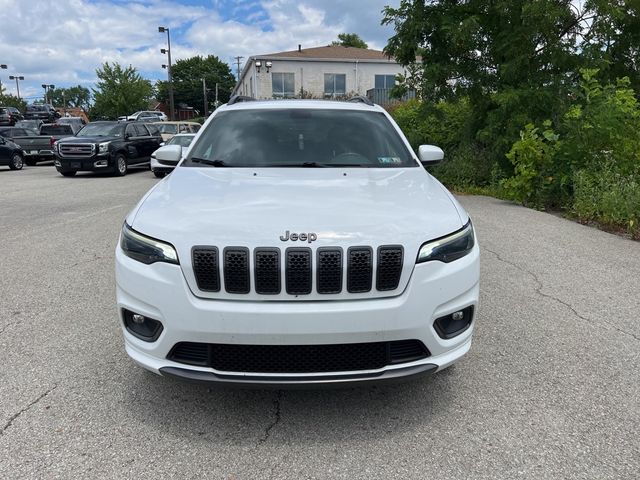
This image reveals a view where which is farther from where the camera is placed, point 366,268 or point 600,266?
point 600,266

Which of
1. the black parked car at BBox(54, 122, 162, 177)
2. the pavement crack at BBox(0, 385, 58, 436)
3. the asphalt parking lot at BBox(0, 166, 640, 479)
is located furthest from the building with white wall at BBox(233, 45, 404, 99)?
the pavement crack at BBox(0, 385, 58, 436)

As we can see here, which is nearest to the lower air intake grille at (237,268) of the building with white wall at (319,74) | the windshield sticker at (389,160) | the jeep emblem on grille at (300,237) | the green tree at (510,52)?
the jeep emblem on grille at (300,237)

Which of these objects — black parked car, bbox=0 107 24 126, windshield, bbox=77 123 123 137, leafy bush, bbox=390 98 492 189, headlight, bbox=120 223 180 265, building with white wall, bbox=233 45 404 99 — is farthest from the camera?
building with white wall, bbox=233 45 404 99

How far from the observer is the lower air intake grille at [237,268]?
2.51 m

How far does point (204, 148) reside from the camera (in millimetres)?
4176

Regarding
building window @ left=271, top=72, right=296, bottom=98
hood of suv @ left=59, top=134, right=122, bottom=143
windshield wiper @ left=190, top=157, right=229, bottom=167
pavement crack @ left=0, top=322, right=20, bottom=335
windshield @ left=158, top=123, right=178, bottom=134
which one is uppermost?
building window @ left=271, top=72, right=296, bottom=98

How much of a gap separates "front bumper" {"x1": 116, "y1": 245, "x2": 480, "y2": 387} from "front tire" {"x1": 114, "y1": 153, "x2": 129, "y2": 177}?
1626 centimetres

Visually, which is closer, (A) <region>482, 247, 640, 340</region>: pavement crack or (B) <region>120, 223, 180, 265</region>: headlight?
(B) <region>120, 223, 180, 265</region>: headlight

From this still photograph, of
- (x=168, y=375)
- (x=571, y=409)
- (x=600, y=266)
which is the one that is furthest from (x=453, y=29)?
(x=168, y=375)

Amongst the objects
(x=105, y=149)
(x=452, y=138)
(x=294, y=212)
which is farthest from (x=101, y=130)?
(x=294, y=212)

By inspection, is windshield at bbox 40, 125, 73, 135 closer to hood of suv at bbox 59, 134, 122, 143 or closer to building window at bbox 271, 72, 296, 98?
hood of suv at bbox 59, 134, 122, 143

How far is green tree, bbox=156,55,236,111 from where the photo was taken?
102 metres

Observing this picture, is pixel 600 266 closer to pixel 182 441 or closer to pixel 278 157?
pixel 278 157

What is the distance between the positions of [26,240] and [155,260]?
597 centimetres
